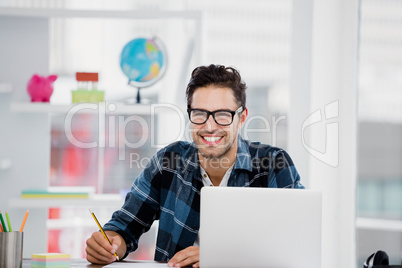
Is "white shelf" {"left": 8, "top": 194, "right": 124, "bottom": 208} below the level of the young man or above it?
below

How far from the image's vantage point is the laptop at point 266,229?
1584 mm

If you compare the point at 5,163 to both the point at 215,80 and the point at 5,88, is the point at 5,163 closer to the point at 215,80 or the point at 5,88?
the point at 5,88

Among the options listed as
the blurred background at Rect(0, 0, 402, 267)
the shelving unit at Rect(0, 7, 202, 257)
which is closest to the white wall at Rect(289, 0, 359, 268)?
the blurred background at Rect(0, 0, 402, 267)

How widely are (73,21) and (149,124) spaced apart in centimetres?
93

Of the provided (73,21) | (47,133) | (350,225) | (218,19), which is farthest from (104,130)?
(350,225)

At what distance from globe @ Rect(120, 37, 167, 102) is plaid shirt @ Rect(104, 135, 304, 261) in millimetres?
803

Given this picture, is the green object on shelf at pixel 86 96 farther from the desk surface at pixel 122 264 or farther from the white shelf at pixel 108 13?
the desk surface at pixel 122 264

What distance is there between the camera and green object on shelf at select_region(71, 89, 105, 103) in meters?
3.01

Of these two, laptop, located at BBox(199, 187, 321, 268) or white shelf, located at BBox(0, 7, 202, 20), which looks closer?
laptop, located at BBox(199, 187, 321, 268)

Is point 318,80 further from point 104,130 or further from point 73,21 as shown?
point 73,21

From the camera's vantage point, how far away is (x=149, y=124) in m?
3.62

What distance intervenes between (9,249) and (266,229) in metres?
0.74

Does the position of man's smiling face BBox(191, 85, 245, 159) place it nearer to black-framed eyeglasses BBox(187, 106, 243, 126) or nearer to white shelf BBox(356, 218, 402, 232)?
black-framed eyeglasses BBox(187, 106, 243, 126)

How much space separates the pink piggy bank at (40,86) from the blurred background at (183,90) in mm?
457
